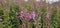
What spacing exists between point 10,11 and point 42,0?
1083 mm

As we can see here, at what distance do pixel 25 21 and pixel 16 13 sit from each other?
1079mm

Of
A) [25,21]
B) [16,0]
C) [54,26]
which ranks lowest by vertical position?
[54,26]

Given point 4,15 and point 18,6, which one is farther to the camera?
point 18,6

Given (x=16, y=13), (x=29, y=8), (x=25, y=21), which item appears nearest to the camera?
(x=25, y=21)

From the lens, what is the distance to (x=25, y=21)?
8.75ft

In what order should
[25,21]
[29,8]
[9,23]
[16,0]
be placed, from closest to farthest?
1. [25,21]
2. [9,23]
3. [29,8]
4. [16,0]

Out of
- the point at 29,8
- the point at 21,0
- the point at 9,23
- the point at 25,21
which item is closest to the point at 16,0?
the point at 21,0

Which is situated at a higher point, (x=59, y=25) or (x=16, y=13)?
(x=16, y=13)

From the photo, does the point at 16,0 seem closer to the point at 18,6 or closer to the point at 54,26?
the point at 18,6

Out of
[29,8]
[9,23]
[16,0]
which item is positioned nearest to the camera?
[9,23]

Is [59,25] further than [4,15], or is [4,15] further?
[59,25]

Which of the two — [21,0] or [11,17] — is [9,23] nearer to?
[11,17]

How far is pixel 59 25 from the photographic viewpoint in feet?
12.6

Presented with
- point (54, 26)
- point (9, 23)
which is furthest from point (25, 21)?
point (54, 26)
